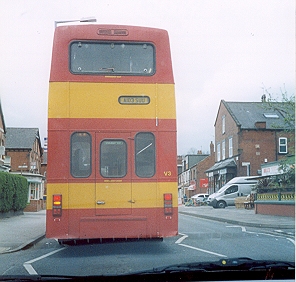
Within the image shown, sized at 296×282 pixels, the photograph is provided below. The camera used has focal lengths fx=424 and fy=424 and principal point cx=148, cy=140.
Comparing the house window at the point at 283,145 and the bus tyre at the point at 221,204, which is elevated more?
the house window at the point at 283,145

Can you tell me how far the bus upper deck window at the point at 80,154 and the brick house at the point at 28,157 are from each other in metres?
0.54

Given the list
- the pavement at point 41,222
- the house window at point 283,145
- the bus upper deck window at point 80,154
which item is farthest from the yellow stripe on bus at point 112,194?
the house window at point 283,145

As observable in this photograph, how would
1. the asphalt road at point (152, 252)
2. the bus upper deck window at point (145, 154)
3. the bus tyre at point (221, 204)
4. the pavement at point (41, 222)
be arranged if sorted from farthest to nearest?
the bus upper deck window at point (145, 154)
the bus tyre at point (221, 204)
the pavement at point (41, 222)
the asphalt road at point (152, 252)

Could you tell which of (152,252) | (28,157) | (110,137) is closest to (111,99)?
(110,137)

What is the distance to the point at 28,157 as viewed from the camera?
204 inches

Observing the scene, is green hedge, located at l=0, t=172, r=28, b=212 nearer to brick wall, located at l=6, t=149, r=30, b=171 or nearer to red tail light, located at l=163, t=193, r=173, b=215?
brick wall, located at l=6, t=149, r=30, b=171

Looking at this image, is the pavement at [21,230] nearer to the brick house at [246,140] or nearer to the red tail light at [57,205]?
the red tail light at [57,205]

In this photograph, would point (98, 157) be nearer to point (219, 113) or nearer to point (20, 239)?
point (20, 239)

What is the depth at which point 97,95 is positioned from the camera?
615cm

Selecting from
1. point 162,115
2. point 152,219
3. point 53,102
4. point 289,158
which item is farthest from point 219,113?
point 53,102

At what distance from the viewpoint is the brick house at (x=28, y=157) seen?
4.43 meters

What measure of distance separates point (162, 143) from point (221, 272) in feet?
10.4

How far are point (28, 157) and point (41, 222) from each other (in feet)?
4.19

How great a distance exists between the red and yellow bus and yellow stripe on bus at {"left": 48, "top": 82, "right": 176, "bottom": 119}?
1 cm
